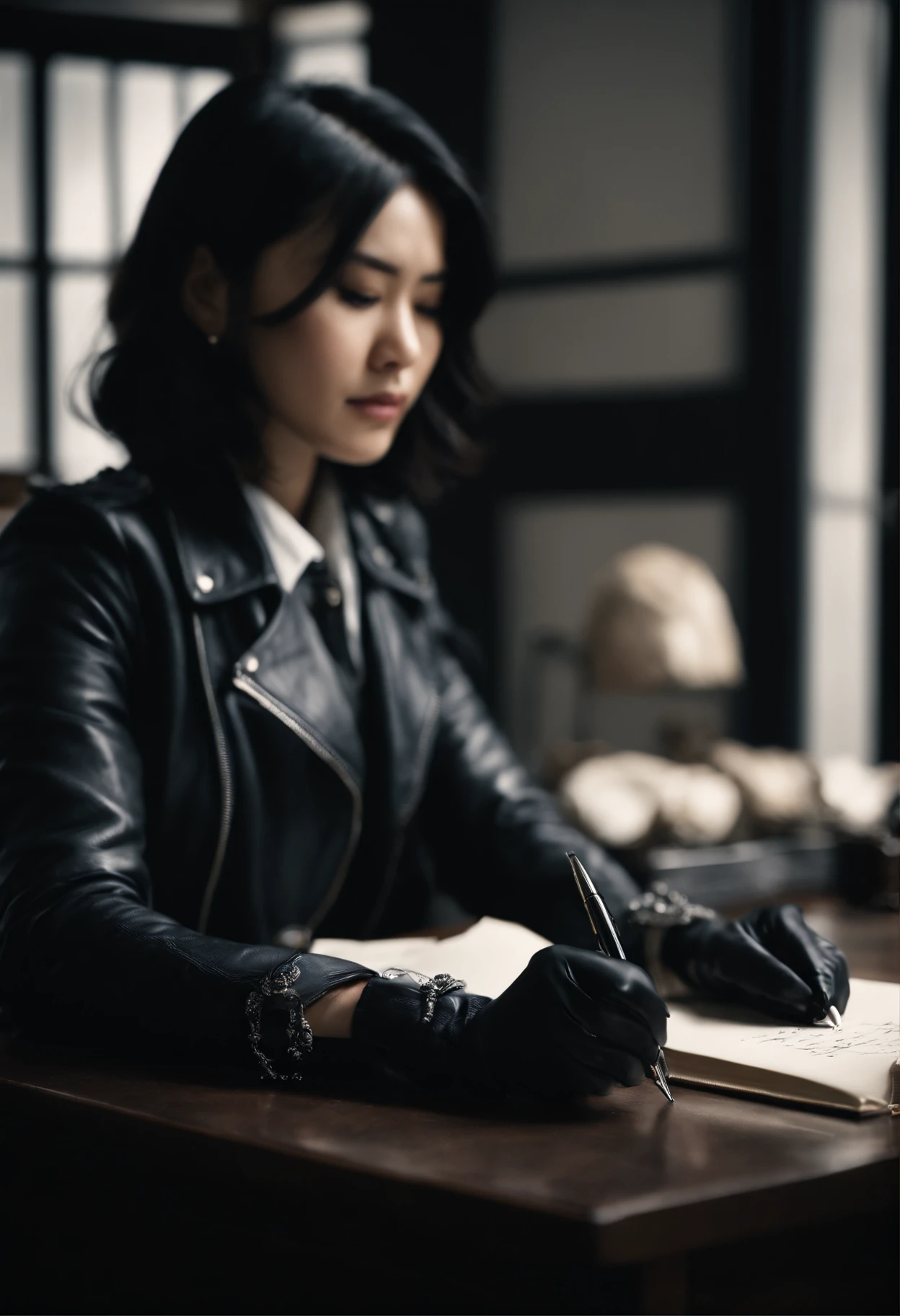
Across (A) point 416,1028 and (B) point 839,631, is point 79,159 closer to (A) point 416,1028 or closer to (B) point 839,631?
(B) point 839,631

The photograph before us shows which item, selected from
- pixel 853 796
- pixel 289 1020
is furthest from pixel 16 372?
pixel 289 1020

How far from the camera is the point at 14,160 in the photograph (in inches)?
166

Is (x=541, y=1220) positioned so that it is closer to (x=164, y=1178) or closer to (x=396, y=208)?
(x=164, y=1178)

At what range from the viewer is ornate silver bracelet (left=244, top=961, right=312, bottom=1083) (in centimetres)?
105

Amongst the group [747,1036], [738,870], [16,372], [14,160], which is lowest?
[738,870]

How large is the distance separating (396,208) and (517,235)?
2300 mm

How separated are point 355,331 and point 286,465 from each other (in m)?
0.21

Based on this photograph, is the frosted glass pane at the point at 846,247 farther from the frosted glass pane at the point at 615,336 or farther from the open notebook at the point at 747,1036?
the open notebook at the point at 747,1036

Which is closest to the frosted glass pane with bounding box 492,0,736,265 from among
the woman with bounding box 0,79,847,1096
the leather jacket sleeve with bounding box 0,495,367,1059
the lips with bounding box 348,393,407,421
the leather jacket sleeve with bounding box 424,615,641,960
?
the woman with bounding box 0,79,847,1096

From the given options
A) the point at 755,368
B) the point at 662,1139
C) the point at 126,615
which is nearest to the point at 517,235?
the point at 755,368

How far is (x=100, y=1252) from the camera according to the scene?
1.03 metres

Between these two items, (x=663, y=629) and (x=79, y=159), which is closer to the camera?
(x=663, y=629)

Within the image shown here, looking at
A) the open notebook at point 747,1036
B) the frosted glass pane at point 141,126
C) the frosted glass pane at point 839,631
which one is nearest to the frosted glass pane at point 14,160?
the frosted glass pane at point 141,126

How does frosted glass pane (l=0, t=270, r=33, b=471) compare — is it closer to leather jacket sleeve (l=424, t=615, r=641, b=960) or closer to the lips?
leather jacket sleeve (l=424, t=615, r=641, b=960)
